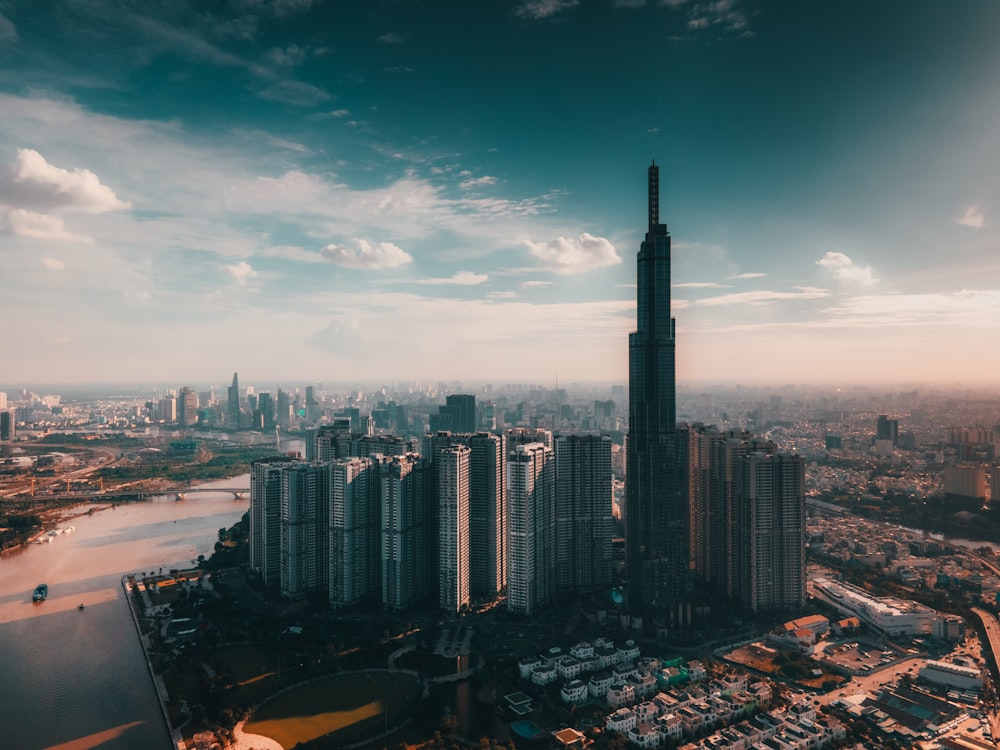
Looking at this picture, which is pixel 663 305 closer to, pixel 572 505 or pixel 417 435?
pixel 572 505

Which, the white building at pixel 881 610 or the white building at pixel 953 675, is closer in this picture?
the white building at pixel 953 675

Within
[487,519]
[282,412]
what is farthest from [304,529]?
[282,412]

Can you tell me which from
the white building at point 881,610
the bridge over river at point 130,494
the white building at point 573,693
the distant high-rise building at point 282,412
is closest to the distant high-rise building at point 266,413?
the distant high-rise building at point 282,412

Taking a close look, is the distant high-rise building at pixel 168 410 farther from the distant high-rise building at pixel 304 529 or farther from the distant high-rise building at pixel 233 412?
the distant high-rise building at pixel 304 529

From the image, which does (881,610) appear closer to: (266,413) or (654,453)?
(654,453)

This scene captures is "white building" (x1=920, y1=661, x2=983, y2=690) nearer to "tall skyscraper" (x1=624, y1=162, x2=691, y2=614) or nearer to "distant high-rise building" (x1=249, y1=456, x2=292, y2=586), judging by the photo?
"tall skyscraper" (x1=624, y1=162, x2=691, y2=614)

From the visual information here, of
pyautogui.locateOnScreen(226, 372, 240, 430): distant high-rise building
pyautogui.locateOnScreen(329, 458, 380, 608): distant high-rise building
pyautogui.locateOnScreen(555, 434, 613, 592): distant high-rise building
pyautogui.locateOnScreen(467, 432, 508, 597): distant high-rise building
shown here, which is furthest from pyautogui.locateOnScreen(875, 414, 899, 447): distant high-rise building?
pyautogui.locateOnScreen(226, 372, 240, 430): distant high-rise building
